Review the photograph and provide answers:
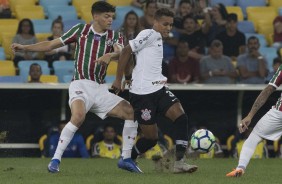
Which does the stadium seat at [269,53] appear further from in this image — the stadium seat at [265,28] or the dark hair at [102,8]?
the dark hair at [102,8]

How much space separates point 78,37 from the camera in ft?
41.5

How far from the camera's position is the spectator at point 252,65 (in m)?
18.8

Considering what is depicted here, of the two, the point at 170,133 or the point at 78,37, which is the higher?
the point at 78,37

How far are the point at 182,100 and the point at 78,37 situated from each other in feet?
22.2

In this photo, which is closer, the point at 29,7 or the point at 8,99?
the point at 8,99

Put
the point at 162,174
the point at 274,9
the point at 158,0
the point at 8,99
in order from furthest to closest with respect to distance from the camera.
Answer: the point at 274,9 < the point at 158,0 < the point at 8,99 < the point at 162,174

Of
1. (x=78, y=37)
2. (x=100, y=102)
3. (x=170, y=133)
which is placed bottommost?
(x=170, y=133)

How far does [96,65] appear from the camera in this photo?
12625 millimetres

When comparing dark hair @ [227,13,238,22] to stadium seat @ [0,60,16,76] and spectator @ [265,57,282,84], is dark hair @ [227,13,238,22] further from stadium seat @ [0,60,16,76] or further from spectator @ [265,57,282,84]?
stadium seat @ [0,60,16,76]

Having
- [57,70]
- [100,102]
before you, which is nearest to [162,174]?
[100,102]

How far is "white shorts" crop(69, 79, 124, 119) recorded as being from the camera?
1254 cm

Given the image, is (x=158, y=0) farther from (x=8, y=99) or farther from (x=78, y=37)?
(x=78, y=37)

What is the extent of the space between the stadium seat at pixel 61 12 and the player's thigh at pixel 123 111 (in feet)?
25.9

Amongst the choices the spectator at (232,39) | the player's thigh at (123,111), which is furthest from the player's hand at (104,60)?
the spectator at (232,39)
